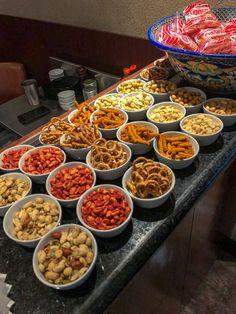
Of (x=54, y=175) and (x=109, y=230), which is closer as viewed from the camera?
(x=109, y=230)

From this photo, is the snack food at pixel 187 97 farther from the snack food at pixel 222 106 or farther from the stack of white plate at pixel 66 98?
the stack of white plate at pixel 66 98

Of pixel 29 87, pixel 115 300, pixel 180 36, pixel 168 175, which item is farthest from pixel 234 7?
pixel 29 87

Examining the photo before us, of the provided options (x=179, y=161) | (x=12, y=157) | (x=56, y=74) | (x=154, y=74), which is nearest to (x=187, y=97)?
(x=154, y=74)

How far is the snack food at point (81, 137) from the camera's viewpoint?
36.4 inches

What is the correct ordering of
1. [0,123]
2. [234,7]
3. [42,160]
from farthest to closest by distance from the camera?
[0,123], [234,7], [42,160]

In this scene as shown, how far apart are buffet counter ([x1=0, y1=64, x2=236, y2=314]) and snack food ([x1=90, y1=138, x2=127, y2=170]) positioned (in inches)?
2.5

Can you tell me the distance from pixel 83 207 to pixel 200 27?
85 cm

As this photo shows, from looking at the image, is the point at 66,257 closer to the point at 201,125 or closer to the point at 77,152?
the point at 77,152

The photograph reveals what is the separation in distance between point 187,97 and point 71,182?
593 millimetres

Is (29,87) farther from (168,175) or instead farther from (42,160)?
(168,175)

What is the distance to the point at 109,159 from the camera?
33.6 inches

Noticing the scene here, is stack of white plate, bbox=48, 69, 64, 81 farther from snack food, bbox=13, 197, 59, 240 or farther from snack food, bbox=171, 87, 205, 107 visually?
snack food, bbox=13, 197, 59, 240

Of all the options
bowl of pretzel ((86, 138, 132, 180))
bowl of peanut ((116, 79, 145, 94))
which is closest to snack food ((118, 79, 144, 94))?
bowl of peanut ((116, 79, 145, 94))

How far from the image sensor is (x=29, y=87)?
80.9 inches
